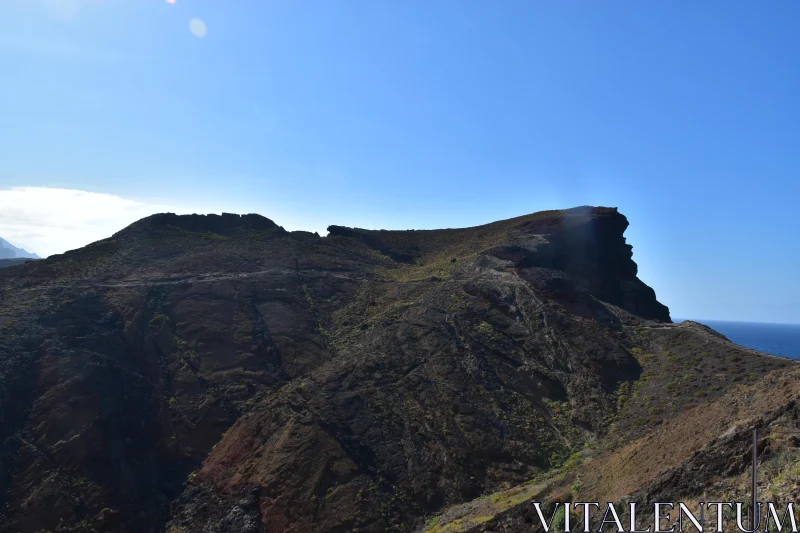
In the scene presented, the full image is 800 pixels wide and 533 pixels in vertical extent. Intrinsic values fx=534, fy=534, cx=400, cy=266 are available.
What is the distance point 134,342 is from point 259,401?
8.13 m

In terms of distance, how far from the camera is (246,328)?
30.8 m

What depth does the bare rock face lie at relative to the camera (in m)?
19.6

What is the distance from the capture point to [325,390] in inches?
971

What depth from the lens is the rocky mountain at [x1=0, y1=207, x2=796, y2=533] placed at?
19.0 meters

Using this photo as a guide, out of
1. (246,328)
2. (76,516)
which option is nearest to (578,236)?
(246,328)

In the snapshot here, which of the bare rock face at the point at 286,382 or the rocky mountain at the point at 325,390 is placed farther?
the bare rock face at the point at 286,382

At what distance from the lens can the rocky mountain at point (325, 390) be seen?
62.3 ft

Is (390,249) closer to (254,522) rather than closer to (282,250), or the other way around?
(282,250)

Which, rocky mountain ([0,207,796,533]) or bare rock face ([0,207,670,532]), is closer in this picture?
rocky mountain ([0,207,796,533])

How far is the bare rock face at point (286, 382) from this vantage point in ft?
64.4

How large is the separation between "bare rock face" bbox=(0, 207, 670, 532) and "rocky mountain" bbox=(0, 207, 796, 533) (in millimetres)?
105

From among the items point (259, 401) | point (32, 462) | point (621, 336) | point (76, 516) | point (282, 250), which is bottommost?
point (76, 516)

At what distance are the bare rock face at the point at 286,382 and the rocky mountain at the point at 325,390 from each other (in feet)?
0.34

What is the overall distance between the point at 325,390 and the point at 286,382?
11.5ft
